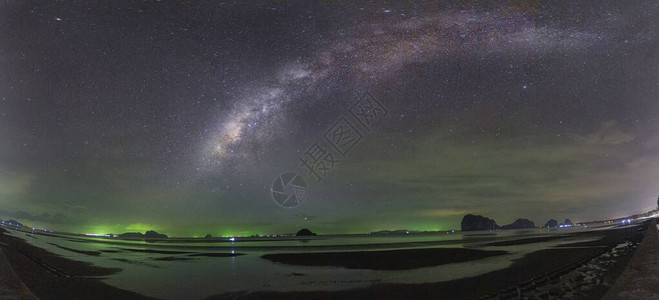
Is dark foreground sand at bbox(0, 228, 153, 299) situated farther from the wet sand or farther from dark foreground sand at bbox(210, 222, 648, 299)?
the wet sand

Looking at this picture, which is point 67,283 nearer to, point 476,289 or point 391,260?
point 476,289

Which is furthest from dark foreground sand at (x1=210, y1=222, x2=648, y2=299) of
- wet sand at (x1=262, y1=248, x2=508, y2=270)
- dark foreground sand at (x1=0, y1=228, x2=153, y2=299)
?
wet sand at (x1=262, y1=248, x2=508, y2=270)

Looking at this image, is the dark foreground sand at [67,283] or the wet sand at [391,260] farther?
the wet sand at [391,260]

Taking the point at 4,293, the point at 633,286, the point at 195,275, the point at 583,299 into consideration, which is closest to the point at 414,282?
the point at 583,299

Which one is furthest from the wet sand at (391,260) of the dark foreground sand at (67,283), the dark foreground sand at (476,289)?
the dark foreground sand at (67,283)

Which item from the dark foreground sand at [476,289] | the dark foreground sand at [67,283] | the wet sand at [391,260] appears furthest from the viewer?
the wet sand at [391,260]

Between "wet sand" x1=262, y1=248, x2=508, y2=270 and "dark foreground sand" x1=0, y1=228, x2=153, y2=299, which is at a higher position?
"dark foreground sand" x1=0, y1=228, x2=153, y2=299

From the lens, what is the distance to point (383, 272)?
16.6 metres

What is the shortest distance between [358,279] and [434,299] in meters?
4.82

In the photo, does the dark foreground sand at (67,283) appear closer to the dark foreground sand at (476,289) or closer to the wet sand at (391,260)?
the dark foreground sand at (476,289)

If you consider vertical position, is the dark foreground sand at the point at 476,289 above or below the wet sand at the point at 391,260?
above

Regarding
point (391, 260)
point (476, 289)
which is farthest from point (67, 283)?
point (391, 260)

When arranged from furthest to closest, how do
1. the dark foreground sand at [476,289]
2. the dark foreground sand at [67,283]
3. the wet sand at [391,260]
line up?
the wet sand at [391,260] → the dark foreground sand at [67,283] → the dark foreground sand at [476,289]

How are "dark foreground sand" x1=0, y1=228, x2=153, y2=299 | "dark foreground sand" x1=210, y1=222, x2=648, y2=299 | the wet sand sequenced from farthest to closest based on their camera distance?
the wet sand → "dark foreground sand" x1=0, y1=228, x2=153, y2=299 → "dark foreground sand" x1=210, y1=222, x2=648, y2=299
